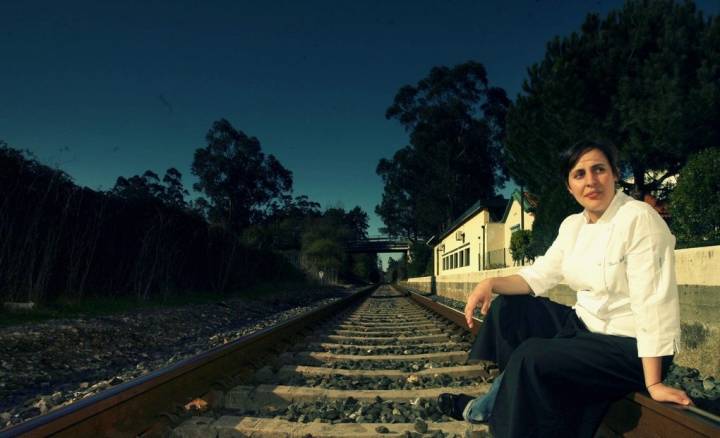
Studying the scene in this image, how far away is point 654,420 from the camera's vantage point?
5.67 feet

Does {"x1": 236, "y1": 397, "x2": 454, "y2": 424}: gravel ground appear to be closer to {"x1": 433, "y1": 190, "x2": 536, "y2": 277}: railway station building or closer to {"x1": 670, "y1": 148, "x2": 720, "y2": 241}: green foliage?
{"x1": 670, "y1": 148, "x2": 720, "y2": 241}: green foliage

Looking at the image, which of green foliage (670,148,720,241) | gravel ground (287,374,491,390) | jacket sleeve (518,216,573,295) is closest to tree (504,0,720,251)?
green foliage (670,148,720,241)

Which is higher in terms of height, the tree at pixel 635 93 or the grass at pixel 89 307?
the tree at pixel 635 93

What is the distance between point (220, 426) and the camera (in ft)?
7.45

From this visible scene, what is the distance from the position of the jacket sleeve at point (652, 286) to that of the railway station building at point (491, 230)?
806 inches

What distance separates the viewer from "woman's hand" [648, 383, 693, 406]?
1641 mm

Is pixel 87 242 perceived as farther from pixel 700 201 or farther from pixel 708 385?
pixel 700 201

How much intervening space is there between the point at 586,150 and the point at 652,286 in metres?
0.68

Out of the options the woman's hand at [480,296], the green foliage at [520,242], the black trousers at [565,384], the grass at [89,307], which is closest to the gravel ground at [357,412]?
the woman's hand at [480,296]

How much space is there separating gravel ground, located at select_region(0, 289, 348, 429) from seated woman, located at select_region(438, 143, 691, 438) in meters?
2.97

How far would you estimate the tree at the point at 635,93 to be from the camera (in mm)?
14391

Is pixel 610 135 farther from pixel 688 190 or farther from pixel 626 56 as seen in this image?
pixel 688 190

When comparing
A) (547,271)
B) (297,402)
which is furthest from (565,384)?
(297,402)

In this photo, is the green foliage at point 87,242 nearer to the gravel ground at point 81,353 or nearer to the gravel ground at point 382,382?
the gravel ground at point 81,353
